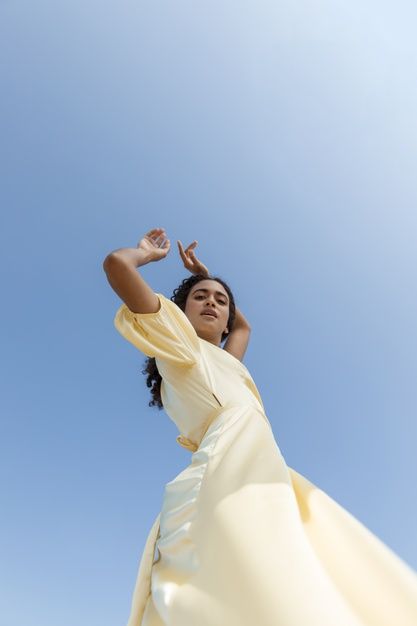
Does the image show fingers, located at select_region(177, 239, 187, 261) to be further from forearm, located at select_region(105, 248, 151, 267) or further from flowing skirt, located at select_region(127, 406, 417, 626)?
flowing skirt, located at select_region(127, 406, 417, 626)

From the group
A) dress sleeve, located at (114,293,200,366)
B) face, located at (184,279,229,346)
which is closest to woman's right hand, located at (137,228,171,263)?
dress sleeve, located at (114,293,200,366)

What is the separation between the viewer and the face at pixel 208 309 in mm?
2967

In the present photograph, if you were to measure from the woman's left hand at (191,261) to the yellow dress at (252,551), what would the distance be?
168 centimetres

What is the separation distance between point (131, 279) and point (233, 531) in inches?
46.1

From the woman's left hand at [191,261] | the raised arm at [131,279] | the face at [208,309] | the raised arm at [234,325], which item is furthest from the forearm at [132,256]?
the woman's left hand at [191,261]

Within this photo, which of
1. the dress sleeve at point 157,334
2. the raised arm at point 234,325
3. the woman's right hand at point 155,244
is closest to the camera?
the dress sleeve at point 157,334

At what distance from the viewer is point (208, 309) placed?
9.86 ft

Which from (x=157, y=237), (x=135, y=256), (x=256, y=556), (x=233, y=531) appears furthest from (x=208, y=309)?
(x=256, y=556)

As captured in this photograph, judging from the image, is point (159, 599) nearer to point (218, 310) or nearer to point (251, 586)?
point (251, 586)

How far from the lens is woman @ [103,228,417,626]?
46.6 inches

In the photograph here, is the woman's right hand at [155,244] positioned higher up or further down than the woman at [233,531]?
higher up

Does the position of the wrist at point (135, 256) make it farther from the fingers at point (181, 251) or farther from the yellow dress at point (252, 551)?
the fingers at point (181, 251)

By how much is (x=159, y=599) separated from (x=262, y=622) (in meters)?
0.39

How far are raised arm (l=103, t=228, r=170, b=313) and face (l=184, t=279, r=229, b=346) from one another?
651mm
